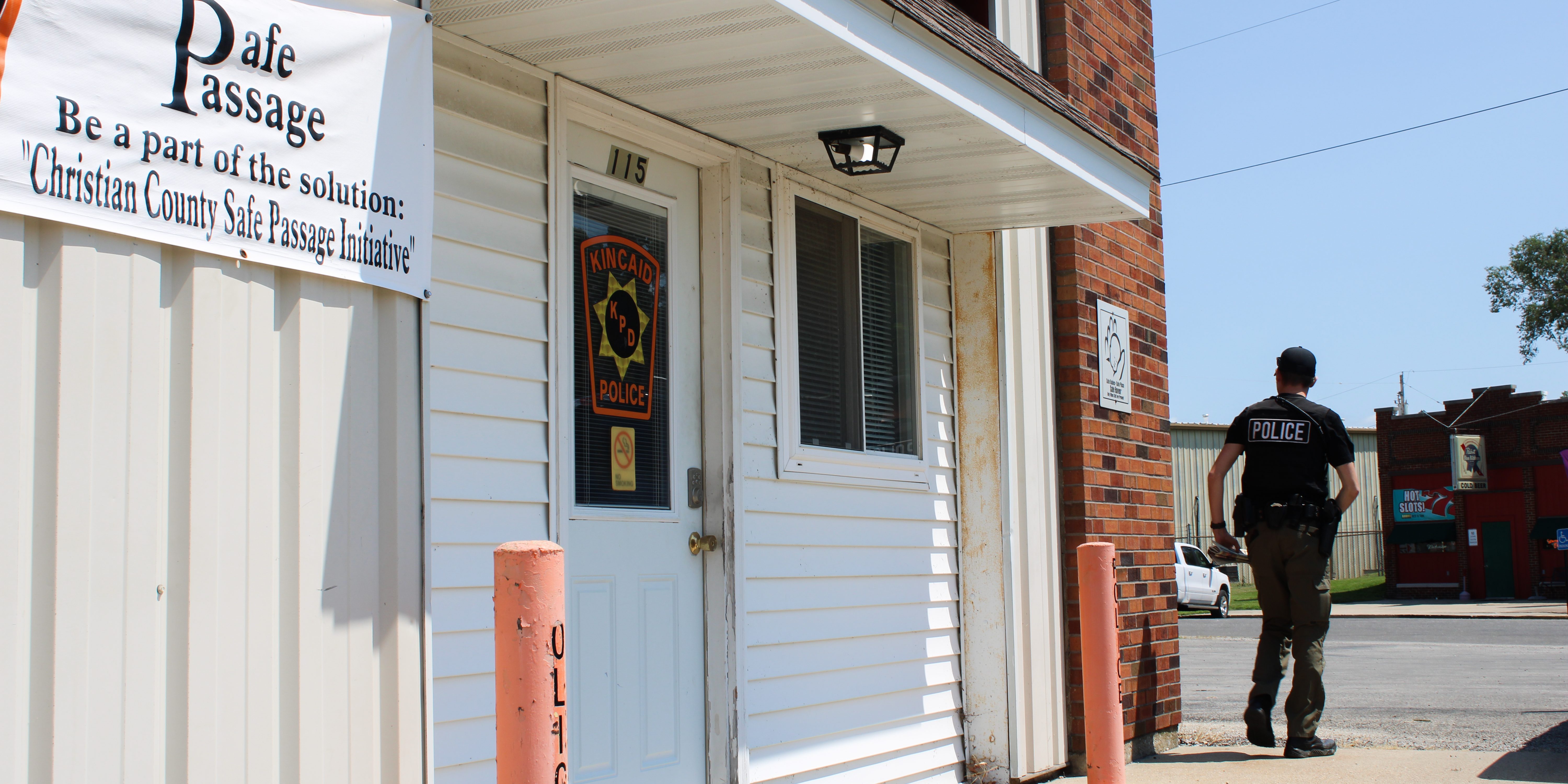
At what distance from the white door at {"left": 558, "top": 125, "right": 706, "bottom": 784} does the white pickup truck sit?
22304 mm

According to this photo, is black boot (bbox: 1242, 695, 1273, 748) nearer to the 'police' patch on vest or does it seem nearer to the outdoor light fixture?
the 'police' patch on vest

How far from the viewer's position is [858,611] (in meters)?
5.40

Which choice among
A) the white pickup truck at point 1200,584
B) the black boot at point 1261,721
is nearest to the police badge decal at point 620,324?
the black boot at point 1261,721

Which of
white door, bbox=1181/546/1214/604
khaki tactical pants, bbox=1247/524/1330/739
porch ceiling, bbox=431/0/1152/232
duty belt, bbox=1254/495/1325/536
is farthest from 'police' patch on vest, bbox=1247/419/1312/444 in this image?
white door, bbox=1181/546/1214/604

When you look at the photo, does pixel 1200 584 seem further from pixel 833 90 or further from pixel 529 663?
pixel 529 663

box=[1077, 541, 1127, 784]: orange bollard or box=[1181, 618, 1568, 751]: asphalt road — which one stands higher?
box=[1077, 541, 1127, 784]: orange bollard

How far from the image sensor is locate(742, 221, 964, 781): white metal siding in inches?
191

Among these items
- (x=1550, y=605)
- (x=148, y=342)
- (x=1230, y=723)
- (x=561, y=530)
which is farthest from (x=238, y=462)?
(x=1550, y=605)

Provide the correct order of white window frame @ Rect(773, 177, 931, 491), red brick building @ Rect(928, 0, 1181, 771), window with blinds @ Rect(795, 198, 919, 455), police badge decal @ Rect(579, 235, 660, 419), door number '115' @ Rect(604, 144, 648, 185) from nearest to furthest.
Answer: police badge decal @ Rect(579, 235, 660, 419) < door number '115' @ Rect(604, 144, 648, 185) < white window frame @ Rect(773, 177, 931, 491) < window with blinds @ Rect(795, 198, 919, 455) < red brick building @ Rect(928, 0, 1181, 771)

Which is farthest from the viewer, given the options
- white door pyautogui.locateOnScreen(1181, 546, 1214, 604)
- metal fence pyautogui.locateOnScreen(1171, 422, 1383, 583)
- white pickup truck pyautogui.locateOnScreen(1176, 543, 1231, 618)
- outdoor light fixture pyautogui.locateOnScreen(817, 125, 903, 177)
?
metal fence pyautogui.locateOnScreen(1171, 422, 1383, 583)

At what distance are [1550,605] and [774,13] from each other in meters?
31.3

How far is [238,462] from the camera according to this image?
2.60m

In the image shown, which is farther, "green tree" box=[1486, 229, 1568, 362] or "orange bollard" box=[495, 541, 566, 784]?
"green tree" box=[1486, 229, 1568, 362]

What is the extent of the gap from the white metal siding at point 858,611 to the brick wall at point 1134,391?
A: 0.69 m
